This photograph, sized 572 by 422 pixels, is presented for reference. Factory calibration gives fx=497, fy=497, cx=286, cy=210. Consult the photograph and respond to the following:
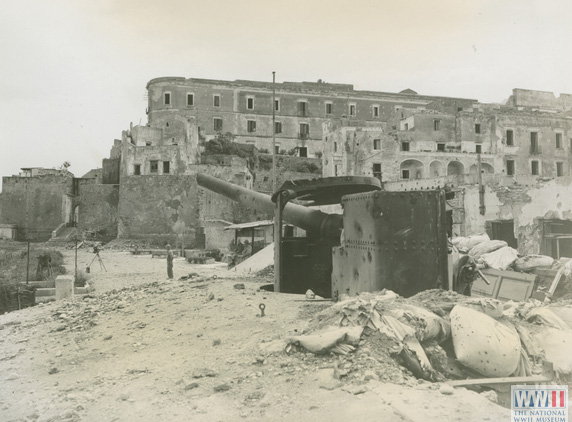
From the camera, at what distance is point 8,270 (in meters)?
21.9

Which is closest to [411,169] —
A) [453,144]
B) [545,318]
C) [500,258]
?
[453,144]

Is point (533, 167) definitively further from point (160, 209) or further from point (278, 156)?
point (160, 209)

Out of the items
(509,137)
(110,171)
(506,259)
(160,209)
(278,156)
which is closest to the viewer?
(506,259)

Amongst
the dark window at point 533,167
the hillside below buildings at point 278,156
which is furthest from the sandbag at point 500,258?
the dark window at point 533,167

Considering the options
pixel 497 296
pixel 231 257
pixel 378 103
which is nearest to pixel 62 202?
pixel 231 257

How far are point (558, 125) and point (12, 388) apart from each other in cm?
5052

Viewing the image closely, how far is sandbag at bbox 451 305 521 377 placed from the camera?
13.9ft

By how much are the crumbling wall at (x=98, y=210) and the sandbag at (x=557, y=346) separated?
3839cm

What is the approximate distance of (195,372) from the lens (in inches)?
178

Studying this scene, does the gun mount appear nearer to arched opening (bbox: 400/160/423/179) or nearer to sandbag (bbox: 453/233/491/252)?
sandbag (bbox: 453/233/491/252)

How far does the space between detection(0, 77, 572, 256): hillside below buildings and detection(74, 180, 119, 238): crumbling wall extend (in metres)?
0.08

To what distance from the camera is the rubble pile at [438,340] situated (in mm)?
4184

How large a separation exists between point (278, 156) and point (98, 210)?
17665 mm

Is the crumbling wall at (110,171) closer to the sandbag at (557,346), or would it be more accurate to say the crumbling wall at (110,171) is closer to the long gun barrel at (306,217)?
the long gun barrel at (306,217)
